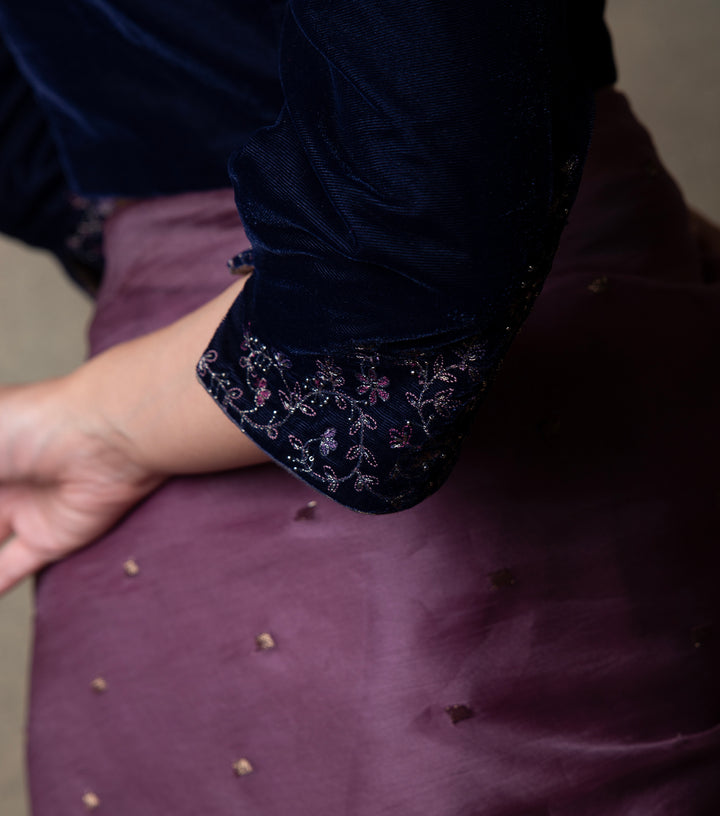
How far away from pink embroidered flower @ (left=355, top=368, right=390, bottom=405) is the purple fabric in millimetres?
162

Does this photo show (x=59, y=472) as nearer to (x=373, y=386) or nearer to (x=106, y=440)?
(x=106, y=440)

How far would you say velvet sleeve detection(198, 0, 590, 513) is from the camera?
1.03ft

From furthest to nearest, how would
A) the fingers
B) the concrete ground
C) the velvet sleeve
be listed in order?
the concrete ground < the fingers < the velvet sleeve

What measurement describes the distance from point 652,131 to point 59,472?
3.80ft

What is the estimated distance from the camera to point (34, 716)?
2.14ft

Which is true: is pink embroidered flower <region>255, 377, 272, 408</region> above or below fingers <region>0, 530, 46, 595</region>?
above

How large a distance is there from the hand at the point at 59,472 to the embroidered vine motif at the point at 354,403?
0.64 feet

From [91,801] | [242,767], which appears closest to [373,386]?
[242,767]

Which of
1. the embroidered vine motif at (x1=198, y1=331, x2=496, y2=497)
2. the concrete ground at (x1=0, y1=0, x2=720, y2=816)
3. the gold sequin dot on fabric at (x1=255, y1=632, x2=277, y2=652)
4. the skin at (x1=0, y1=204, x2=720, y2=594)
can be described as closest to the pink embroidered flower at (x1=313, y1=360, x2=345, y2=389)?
the embroidered vine motif at (x1=198, y1=331, x2=496, y2=497)

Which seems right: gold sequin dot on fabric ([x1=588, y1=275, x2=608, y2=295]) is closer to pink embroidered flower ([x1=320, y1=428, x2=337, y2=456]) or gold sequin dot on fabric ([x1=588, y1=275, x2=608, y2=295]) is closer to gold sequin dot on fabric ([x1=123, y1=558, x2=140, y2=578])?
pink embroidered flower ([x1=320, y1=428, x2=337, y2=456])

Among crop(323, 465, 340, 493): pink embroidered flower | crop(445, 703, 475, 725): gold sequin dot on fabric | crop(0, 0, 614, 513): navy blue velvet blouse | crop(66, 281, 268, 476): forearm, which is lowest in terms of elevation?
crop(445, 703, 475, 725): gold sequin dot on fabric

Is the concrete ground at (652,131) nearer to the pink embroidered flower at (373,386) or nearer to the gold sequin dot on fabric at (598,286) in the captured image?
the gold sequin dot on fabric at (598,286)

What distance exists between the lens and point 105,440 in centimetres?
59

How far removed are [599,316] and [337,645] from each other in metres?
0.28
